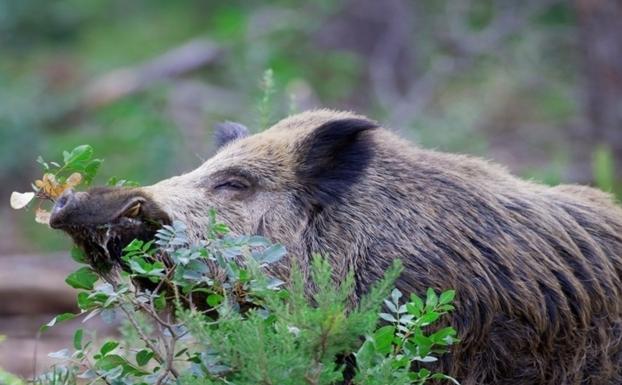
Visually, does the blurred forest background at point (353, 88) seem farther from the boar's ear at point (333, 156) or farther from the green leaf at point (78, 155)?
the green leaf at point (78, 155)

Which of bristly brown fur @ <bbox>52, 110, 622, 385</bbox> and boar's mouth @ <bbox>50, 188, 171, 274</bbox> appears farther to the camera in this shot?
bristly brown fur @ <bbox>52, 110, 622, 385</bbox>

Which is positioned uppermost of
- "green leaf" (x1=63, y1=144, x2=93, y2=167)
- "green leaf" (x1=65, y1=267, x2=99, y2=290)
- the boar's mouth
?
"green leaf" (x1=63, y1=144, x2=93, y2=167)

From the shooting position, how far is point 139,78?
1486cm

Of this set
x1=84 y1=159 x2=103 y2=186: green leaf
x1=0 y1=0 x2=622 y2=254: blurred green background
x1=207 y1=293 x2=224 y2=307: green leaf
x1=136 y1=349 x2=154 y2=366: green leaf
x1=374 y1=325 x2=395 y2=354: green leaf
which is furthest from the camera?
x1=0 y1=0 x2=622 y2=254: blurred green background

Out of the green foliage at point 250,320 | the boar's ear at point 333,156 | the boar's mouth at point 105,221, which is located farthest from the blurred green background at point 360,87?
the green foliage at point 250,320

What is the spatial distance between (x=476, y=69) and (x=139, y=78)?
4.22 m

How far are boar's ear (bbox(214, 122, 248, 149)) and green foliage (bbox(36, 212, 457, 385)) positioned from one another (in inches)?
38.2

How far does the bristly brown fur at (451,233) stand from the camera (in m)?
4.91

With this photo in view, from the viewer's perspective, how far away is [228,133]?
579 centimetres

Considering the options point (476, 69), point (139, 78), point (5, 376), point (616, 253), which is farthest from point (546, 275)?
point (139, 78)

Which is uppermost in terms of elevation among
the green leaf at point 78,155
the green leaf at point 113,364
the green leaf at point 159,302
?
the green leaf at point 78,155

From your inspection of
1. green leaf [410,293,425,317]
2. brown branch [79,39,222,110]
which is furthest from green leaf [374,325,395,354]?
brown branch [79,39,222,110]

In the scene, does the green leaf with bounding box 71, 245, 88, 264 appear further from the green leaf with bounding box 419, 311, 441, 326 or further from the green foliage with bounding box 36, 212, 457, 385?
the green leaf with bounding box 419, 311, 441, 326

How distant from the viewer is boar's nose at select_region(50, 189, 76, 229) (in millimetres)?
4492
